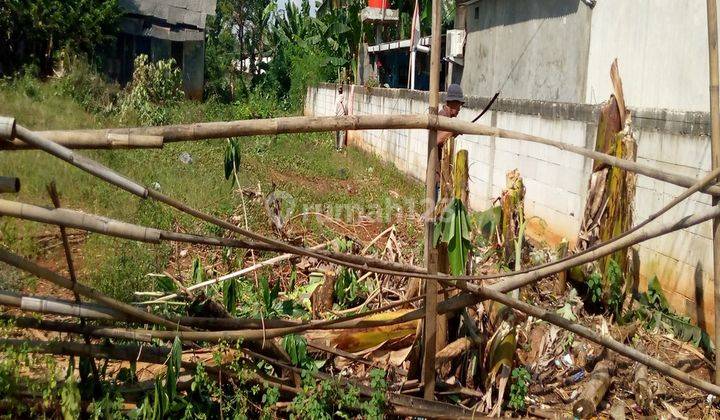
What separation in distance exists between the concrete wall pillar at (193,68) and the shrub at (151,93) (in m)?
3.30

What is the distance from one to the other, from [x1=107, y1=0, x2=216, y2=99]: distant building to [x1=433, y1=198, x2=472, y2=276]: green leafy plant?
17007 millimetres

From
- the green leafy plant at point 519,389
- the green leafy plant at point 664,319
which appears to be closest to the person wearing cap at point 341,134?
the green leafy plant at point 664,319

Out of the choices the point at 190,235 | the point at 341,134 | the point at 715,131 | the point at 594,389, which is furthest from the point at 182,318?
the point at 341,134

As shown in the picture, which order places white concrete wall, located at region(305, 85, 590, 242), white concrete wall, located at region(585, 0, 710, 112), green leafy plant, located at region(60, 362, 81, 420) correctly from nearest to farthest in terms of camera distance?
green leafy plant, located at region(60, 362, 81, 420)
white concrete wall, located at region(305, 85, 590, 242)
white concrete wall, located at region(585, 0, 710, 112)

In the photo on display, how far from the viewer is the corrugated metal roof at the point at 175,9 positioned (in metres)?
19.7

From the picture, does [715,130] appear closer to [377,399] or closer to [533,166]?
[377,399]

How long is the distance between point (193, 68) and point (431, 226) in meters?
19.8

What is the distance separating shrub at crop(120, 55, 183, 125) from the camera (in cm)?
1468

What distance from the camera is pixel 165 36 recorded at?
19797mm

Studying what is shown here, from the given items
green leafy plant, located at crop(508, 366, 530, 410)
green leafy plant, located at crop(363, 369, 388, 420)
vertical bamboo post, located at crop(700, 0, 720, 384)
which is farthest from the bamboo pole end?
vertical bamboo post, located at crop(700, 0, 720, 384)

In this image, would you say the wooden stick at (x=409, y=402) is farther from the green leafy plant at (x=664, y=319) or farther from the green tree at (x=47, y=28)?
the green tree at (x=47, y=28)

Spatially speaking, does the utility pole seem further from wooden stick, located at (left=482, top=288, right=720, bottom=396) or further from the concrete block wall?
the concrete block wall

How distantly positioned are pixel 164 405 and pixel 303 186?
318 inches

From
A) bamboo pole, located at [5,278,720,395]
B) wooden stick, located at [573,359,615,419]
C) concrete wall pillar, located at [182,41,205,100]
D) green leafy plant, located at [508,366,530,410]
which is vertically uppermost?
concrete wall pillar, located at [182,41,205,100]
